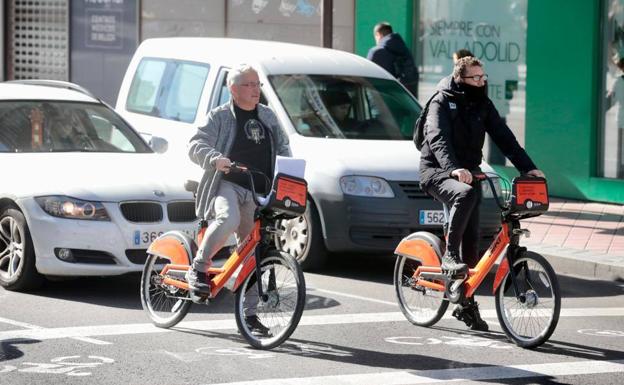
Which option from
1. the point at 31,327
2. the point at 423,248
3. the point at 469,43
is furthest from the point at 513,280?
the point at 469,43

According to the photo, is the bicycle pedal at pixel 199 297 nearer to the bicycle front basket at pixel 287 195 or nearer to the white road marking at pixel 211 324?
the white road marking at pixel 211 324

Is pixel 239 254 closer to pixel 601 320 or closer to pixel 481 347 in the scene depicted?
pixel 481 347

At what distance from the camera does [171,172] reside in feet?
34.8

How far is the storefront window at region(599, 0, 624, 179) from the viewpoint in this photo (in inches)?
655

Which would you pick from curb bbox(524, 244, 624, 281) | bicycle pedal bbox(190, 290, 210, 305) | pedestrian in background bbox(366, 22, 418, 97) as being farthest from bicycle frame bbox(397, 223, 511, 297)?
pedestrian in background bbox(366, 22, 418, 97)

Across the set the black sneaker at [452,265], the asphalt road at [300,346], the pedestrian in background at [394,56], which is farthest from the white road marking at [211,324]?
the pedestrian in background at [394,56]

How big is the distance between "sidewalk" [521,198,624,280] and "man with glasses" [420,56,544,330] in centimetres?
294

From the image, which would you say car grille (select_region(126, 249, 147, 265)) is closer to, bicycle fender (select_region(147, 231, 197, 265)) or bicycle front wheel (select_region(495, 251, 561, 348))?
bicycle fender (select_region(147, 231, 197, 265))

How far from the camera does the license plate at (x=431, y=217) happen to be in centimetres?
1124

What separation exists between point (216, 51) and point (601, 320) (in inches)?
188

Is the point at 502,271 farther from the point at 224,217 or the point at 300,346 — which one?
the point at 224,217

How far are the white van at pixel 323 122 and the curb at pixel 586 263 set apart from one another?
0.85 meters

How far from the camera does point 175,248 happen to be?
9.01 m

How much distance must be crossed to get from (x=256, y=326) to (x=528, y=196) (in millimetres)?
1817
